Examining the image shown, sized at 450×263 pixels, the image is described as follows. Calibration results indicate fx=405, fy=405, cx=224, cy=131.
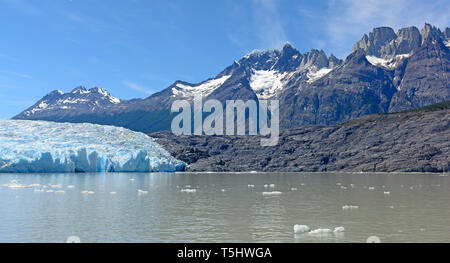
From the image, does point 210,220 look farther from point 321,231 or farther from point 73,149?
point 73,149

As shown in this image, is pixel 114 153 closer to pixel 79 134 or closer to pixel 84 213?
pixel 79 134

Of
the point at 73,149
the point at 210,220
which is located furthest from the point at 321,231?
the point at 73,149

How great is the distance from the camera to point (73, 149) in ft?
364

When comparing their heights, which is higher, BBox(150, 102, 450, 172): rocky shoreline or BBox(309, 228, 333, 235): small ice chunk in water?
BBox(150, 102, 450, 172): rocky shoreline

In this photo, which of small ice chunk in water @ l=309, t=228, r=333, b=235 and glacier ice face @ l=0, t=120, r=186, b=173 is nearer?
small ice chunk in water @ l=309, t=228, r=333, b=235

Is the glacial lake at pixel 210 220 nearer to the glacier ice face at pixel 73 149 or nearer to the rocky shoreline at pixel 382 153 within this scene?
the glacier ice face at pixel 73 149

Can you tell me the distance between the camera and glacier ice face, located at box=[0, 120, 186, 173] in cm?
10300

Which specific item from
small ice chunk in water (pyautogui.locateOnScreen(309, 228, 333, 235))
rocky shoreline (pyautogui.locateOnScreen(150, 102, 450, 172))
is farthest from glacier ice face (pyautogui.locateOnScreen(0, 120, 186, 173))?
small ice chunk in water (pyautogui.locateOnScreen(309, 228, 333, 235))

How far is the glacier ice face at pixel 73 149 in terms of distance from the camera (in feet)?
338

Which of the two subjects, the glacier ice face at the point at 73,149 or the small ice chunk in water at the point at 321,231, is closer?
the small ice chunk in water at the point at 321,231

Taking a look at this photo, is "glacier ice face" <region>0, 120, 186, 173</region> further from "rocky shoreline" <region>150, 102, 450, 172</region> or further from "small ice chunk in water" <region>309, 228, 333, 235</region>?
"small ice chunk in water" <region>309, 228, 333, 235</region>

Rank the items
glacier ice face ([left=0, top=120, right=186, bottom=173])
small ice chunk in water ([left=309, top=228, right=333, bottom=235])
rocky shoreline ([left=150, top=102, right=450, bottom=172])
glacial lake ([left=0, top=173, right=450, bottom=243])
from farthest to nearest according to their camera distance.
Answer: rocky shoreline ([left=150, top=102, right=450, bottom=172]) → glacier ice face ([left=0, top=120, right=186, bottom=173]) → small ice chunk in water ([left=309, top=228, right=333, bottom=235]) → glacial lake ([left=0, top=173, right=450, bottom=243])

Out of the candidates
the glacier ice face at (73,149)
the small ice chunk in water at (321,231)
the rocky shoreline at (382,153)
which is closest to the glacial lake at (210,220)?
the small ice chunk in water at (321,231)
